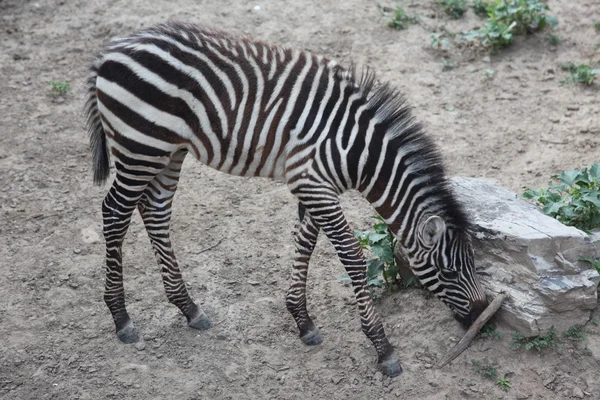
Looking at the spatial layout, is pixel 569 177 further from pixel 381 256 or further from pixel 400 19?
pixel 400 19

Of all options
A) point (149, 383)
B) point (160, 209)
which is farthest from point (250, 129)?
point (149, 383)

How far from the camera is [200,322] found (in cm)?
688

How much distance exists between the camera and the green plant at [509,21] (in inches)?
413

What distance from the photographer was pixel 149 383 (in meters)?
6.23

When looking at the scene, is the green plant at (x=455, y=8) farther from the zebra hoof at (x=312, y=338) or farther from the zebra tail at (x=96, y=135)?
the zebra tail at (x=96, y=135)

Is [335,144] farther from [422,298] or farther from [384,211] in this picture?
[422,298]

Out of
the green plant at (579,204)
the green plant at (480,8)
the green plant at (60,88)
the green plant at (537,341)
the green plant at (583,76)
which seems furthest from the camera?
the green plant at (480,8)

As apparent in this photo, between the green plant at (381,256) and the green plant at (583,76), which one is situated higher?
the green plant at (583,76)

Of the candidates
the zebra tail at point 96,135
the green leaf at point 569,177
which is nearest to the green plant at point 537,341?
the green leaf at point 569,177

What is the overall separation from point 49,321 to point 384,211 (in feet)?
11.1

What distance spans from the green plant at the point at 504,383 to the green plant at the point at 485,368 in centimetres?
5

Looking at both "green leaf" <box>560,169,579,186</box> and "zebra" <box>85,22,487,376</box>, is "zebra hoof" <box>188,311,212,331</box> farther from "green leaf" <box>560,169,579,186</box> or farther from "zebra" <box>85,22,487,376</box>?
"green leaf" <box>560,169,579,186</box>

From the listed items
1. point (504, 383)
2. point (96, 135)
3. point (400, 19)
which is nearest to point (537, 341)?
point (504, 383)

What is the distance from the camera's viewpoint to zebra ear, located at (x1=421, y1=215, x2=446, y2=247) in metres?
5.80
